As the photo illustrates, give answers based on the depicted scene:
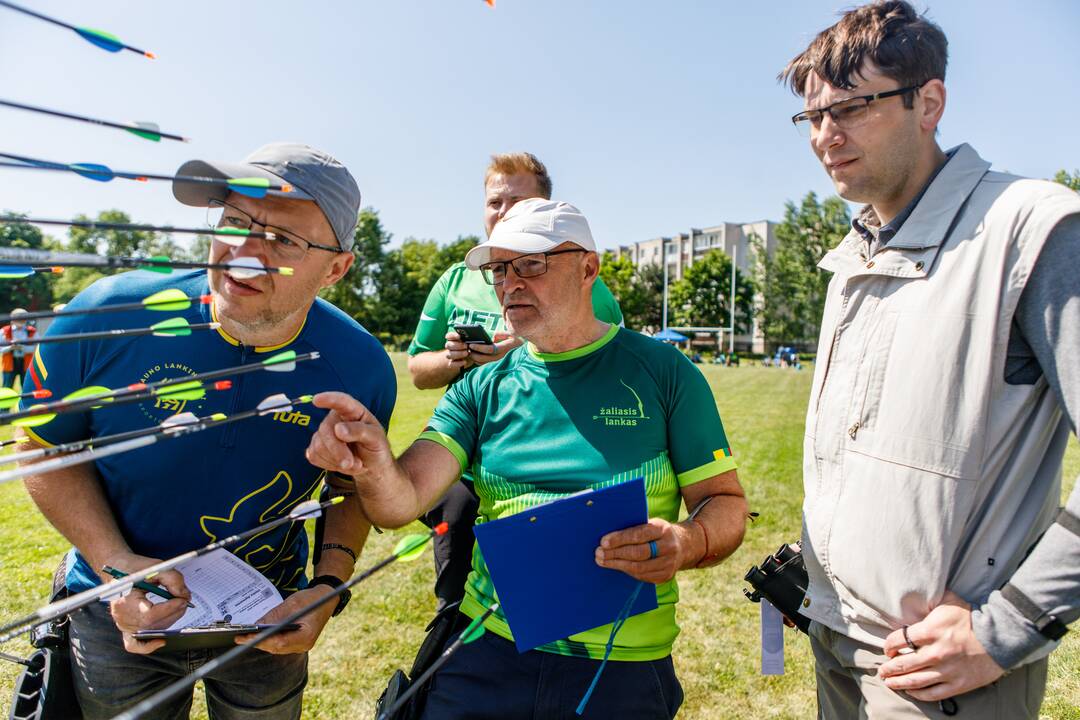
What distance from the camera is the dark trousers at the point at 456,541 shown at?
302 centimetres

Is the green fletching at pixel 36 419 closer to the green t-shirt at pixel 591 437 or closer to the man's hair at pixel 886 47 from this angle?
the green t-shirt at pixel 591 437

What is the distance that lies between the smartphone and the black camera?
1.63m

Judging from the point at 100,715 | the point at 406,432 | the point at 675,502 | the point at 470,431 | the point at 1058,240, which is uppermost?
the point at 1058,240

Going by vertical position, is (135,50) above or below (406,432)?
above

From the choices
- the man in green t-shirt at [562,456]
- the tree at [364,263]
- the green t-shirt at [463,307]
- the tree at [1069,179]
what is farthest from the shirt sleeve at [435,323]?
the tree at [364,263]

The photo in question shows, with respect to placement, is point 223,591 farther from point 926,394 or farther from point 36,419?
point 926,394

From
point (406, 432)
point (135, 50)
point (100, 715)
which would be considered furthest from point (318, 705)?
point (406, 432)

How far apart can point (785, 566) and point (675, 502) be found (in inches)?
18.0

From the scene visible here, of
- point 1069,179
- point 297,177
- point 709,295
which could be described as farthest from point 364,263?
point 297,177

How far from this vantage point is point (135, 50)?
46.5 inches

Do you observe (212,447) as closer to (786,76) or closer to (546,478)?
(546,478)

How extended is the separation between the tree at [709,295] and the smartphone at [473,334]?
6701 centimetres

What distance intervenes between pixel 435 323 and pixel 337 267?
1600 mm

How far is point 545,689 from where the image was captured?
6.98 ft
